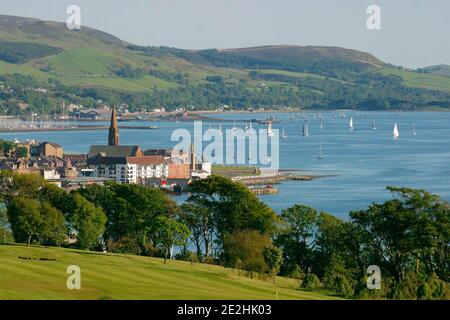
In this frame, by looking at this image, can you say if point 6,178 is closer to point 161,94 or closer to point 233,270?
point 233,270

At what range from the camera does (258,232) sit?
2778 cm

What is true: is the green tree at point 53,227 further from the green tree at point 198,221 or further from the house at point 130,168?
Answer: the house at point 130,168

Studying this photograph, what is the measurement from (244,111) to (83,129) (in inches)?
2796

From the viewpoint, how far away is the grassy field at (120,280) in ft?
56.5

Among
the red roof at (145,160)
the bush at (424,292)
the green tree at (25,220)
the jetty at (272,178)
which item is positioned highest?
the green tree at (25,220)

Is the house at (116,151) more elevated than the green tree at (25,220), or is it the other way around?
the green tree at (25,220)

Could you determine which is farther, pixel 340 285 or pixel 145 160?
pixel 145 160

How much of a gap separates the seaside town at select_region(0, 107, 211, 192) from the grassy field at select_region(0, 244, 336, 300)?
1324 inches

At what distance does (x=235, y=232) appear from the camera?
28188 mm

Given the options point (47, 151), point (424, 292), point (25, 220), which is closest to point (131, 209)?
point (25, 220)

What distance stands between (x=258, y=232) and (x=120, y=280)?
9072 mm

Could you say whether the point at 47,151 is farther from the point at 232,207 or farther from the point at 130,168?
the point at 232,207

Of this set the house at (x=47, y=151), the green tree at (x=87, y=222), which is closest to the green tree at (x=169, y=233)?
the green tree at (x=87, y=222)

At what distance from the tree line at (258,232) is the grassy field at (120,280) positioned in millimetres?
1445
